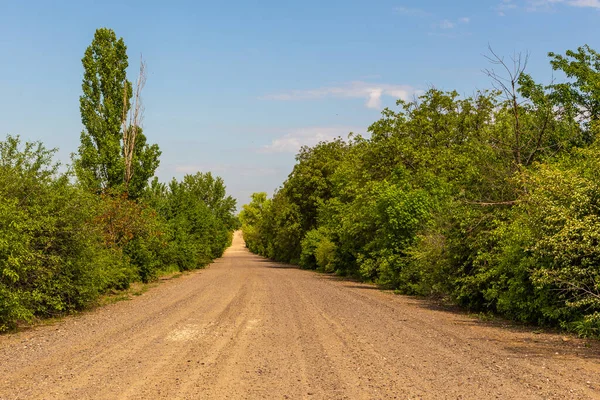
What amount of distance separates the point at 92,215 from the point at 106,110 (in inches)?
594

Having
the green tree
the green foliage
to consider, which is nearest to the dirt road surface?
the green foliage

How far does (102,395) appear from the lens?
7035 mm

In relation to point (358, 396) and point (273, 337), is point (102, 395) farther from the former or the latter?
point (273, 337)

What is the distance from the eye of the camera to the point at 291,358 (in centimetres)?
942

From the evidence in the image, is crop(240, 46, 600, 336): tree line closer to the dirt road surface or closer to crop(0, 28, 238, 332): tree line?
the dirt road surface

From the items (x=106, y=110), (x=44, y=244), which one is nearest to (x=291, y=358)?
(x=44, y=244)

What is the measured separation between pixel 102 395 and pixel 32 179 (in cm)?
1045

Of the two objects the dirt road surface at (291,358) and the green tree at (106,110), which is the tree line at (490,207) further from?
the green tree at (106,110)

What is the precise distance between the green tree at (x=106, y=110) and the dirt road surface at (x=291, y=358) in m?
15.6

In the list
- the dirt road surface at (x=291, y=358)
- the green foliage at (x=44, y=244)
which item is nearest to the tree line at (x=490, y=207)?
the dirt road surface at (x=291, y=358)

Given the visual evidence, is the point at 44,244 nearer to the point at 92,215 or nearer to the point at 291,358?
the point at 92,215

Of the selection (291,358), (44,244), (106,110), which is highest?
(106,110)

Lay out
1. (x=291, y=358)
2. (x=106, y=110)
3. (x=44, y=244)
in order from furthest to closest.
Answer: (x=106, y=110)
(x=44, y=244)
(x=291, y=358)

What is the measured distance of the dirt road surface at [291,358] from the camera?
7.30m
